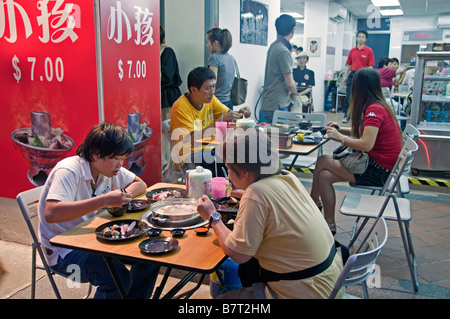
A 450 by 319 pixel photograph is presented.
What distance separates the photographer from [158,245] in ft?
5.65

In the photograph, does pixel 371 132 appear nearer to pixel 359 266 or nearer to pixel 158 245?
pixel 359 266

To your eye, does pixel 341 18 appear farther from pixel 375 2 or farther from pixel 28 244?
pixel 28 244

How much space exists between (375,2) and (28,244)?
512 inches

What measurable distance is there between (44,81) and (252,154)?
1941 mm

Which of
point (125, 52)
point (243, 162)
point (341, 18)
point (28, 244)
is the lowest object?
point (28, 244)

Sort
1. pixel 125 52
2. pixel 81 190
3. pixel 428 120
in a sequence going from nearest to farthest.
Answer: pixel 81 190
pixel 125 52
pixel 428 120

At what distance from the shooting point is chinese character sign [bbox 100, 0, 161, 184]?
9.47 feet

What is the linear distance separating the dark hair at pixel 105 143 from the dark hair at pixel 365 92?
2.13m

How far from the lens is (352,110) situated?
3.52 m

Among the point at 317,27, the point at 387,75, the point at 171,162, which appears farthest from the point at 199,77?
the point at 317,27

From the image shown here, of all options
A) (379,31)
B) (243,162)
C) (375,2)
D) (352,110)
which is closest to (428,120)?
(352,110)

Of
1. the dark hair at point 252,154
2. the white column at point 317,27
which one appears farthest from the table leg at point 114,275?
the white column at point 317,27

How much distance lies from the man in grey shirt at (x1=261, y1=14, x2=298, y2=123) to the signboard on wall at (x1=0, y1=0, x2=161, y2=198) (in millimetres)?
2150

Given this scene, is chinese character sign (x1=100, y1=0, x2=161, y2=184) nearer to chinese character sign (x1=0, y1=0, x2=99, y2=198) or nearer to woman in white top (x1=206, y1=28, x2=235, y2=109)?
chinese character sign (x1=0, y1=0, x2=99, y2=198)
